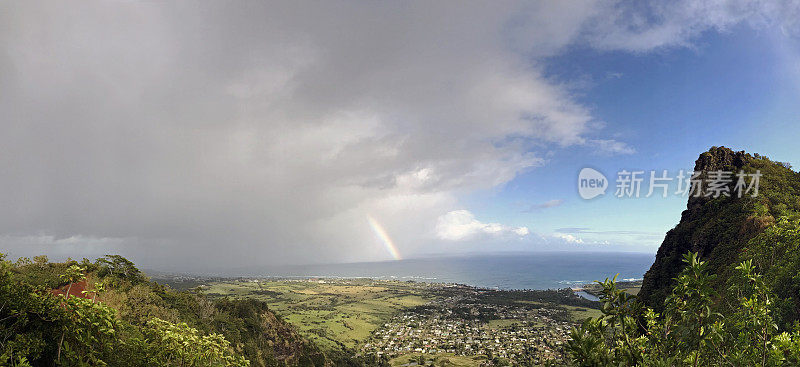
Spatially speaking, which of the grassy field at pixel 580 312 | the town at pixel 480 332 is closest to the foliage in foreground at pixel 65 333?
the town at pixel 480 332

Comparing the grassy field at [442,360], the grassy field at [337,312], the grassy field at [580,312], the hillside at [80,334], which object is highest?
the hillside at [80,334]

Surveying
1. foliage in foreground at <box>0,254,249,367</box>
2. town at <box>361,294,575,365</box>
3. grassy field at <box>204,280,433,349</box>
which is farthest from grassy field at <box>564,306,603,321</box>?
foliage in foreground at <box>0,254,249,367</box>

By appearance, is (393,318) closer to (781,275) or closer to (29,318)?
(781,275)

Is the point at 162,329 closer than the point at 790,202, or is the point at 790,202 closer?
the point at 162,329

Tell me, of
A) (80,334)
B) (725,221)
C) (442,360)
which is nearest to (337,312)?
(442,360)

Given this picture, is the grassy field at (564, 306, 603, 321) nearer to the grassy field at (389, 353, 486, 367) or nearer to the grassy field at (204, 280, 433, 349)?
the grassy field at (389, 353, 486, 367)

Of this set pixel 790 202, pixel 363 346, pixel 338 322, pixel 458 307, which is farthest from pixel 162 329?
pixel 458 307

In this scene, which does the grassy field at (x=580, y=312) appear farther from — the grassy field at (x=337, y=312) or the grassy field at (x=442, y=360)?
the grassy field at (x=337, y=312)
